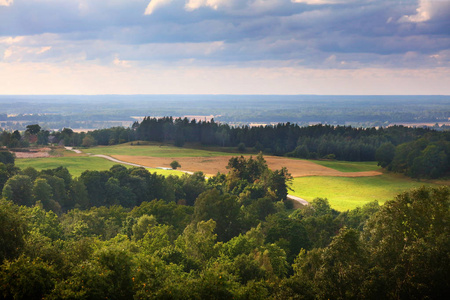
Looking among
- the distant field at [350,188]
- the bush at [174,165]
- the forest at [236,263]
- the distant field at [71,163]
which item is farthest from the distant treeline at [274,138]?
the forest at [236,263]

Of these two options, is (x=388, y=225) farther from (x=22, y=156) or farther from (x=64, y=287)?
(x=22, y=156)

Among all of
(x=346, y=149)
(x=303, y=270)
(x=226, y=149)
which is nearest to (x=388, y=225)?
(x=303, y=270)

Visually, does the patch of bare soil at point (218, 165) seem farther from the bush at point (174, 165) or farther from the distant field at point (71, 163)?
the distant field at point (71, 163)

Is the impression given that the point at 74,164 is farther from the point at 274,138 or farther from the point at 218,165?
the point at 274,138

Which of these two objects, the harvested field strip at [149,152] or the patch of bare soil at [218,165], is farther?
the harvested field strip at [149,152]

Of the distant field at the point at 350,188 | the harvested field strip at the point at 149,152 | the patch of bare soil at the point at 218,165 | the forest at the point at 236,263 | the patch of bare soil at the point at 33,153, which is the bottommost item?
the distant field at the point at 350,188

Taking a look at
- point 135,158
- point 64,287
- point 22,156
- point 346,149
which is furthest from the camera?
point 346,149

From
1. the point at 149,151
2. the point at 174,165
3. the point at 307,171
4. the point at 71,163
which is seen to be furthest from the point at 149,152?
the point at 307,171

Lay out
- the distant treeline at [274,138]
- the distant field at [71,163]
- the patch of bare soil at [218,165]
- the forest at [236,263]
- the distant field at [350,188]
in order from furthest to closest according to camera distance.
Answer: the distant treeline at [274,138]
the patch of bare soil at [218,165]
the distant field at [71,163]
the distant field at [350,188]
the forest at [236,263]
